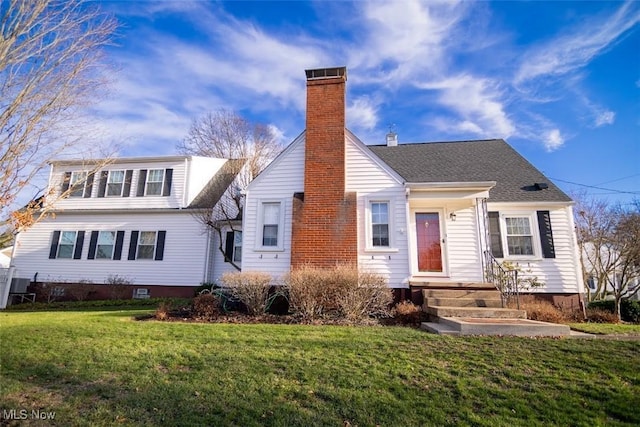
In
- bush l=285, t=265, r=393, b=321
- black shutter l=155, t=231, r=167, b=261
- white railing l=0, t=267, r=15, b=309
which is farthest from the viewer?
black shutter l=155, t=231, r=167, b=261

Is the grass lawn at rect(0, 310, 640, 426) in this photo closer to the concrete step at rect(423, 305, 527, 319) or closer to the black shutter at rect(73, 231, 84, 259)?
the concrete step at rect(423, 305, 527, 319)

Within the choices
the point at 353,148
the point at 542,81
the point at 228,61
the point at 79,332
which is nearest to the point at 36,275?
the point at 79,332

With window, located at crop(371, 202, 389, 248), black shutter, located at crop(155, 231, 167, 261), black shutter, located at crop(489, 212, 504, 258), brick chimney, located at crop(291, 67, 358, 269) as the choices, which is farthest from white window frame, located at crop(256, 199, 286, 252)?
black shutter, located at crop(155, 231, 167, 261)

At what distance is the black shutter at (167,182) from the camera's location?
16578mm

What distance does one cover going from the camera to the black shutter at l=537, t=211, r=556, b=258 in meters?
11.3

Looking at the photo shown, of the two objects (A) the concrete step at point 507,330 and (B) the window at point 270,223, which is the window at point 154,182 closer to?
(B) the window at point 270,223

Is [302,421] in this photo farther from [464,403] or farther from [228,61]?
[228,61]

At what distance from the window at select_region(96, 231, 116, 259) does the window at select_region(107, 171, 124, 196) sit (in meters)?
2.19

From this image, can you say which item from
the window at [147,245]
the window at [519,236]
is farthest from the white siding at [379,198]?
the window at [147,245]

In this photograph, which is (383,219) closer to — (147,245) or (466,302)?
(466,302)

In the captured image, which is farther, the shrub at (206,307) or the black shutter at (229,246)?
the black shutter at (229,246)

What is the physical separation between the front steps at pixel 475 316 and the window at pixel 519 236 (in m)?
3.47

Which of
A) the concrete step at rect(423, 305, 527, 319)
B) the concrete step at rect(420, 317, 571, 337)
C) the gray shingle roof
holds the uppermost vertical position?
the gray shingle roof

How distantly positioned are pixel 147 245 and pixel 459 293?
1431 cm
